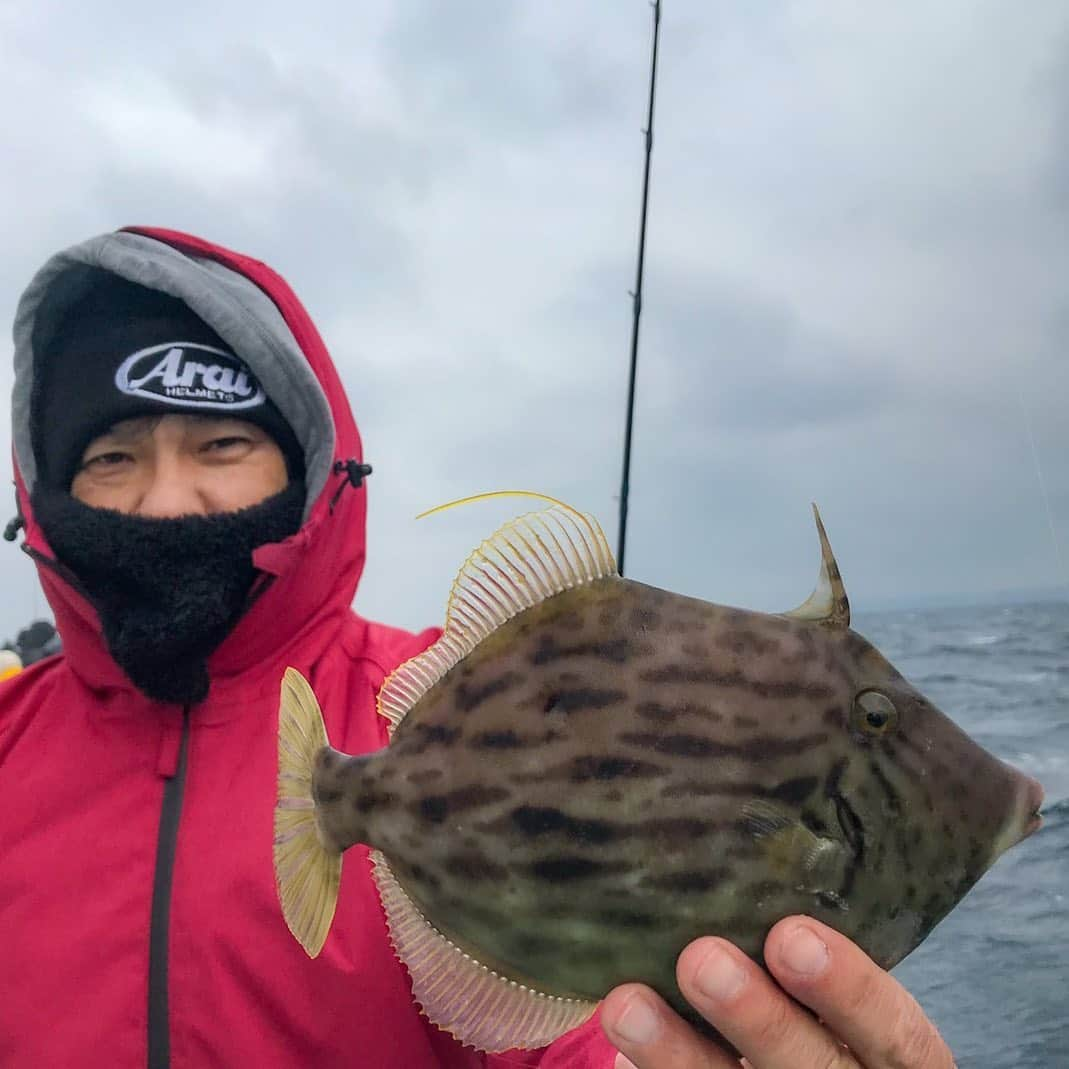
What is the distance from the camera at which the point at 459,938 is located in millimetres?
1375

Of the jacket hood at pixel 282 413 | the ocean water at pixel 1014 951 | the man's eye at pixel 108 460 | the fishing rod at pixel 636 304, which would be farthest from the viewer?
the ocean water at pixel 1014 951

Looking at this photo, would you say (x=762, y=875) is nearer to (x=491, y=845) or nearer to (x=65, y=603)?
(x=491, y=845)

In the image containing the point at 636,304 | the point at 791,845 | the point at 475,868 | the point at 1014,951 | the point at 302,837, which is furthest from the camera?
the point at 1014,951

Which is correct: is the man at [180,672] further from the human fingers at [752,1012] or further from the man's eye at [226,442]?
the human fingers at [752,1012]

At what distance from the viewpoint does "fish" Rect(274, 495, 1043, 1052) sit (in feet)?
3.99

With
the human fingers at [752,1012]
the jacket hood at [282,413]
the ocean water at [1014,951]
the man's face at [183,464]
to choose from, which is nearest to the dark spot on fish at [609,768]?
the human fingers at [752,1012]

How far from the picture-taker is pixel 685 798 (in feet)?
3.99

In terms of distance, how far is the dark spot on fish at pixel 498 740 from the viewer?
130 cm

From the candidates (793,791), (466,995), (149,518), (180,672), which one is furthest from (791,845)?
(149,518)

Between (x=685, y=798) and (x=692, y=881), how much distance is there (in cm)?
11

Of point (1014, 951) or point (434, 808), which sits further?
point (1014, 951)

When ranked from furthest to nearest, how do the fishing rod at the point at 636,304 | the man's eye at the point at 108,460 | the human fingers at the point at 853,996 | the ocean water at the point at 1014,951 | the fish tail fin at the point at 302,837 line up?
the ocean water at the point at 1014,951, the fishing rod at the point at 636,304, the man's eye at the point at 108,460, the fish tail fin at the point at 302,837, the human fingers at the point at 853,996

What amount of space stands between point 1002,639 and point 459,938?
15.9 metres

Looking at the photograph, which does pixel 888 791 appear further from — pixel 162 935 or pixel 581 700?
pixel 162 935
